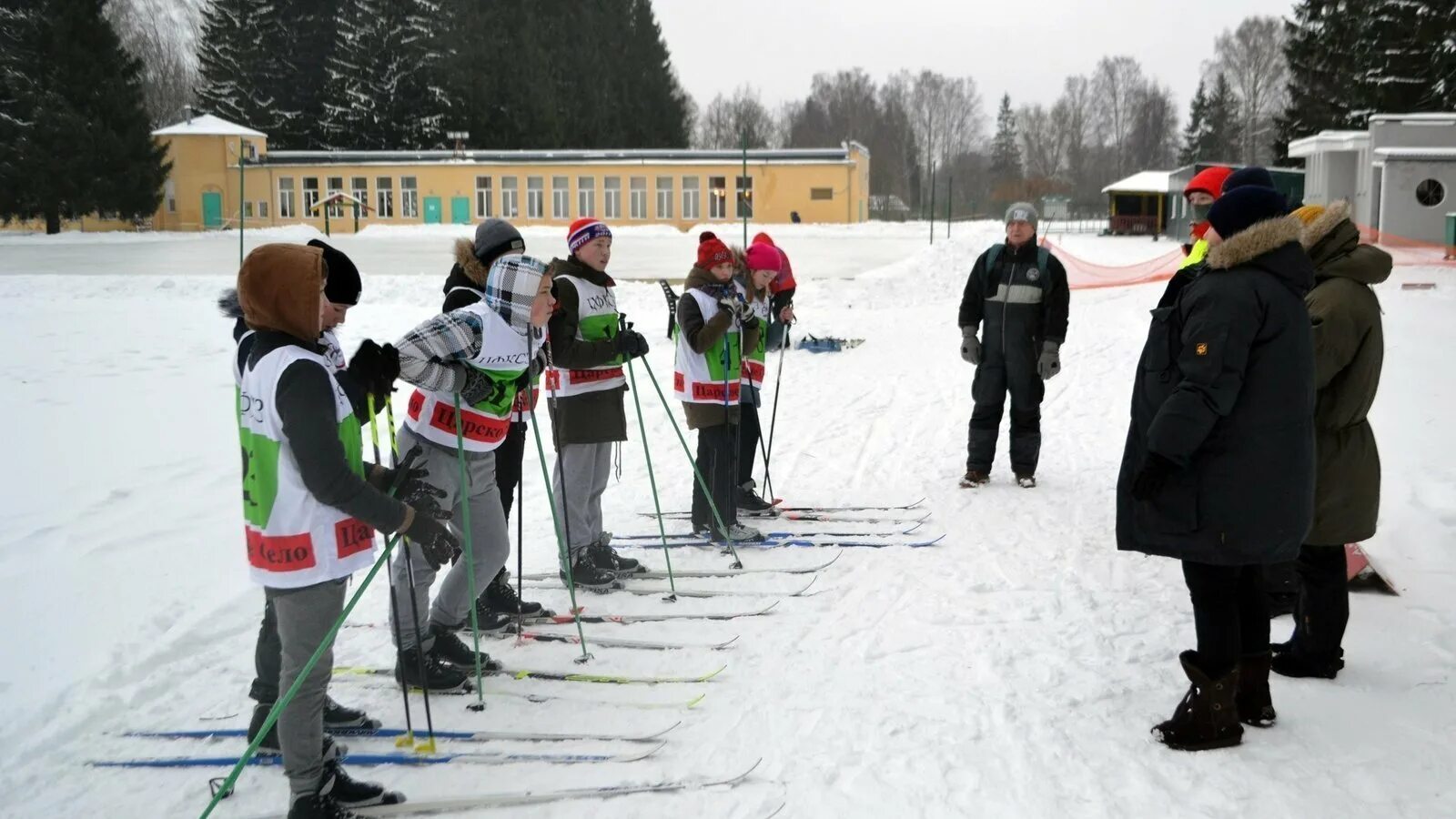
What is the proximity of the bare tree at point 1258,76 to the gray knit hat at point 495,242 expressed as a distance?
74326 mm

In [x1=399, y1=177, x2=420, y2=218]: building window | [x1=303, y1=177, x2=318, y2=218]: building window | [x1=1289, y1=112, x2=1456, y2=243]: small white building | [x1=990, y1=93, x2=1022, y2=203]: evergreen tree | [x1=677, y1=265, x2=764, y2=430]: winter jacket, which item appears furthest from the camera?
[x1=990, y1=93, x2=1022, y2=203]: evergreen tree

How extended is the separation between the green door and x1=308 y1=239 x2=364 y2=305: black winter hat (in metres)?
48.1

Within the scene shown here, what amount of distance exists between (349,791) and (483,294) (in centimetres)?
194

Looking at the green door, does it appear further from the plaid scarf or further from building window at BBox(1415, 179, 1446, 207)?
the plaid scarf

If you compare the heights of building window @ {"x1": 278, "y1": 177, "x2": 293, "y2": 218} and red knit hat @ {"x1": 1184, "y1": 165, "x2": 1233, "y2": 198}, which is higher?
building window @ {"x1": 278, "y1": 177, "x2": 293, "y2": 218}

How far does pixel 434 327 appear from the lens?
3.65m

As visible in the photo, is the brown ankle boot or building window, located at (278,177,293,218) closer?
the brown ankle boot

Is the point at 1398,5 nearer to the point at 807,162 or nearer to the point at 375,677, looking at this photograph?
the point at 807,162

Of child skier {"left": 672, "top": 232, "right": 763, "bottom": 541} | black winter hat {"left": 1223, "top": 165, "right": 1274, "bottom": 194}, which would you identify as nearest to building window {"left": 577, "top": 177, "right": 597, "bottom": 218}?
child skier {"left": 672, "top": 232, "right": 763, "bottom": 541}

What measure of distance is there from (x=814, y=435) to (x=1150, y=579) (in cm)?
411

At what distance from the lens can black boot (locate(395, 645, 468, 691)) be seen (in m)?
3.84

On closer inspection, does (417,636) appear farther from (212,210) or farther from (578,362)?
(212,210)

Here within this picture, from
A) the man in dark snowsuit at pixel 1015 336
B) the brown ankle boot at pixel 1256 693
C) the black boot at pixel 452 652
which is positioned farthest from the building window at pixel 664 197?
the brown ankle boot at pixel 1256 693

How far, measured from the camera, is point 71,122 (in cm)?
3738
